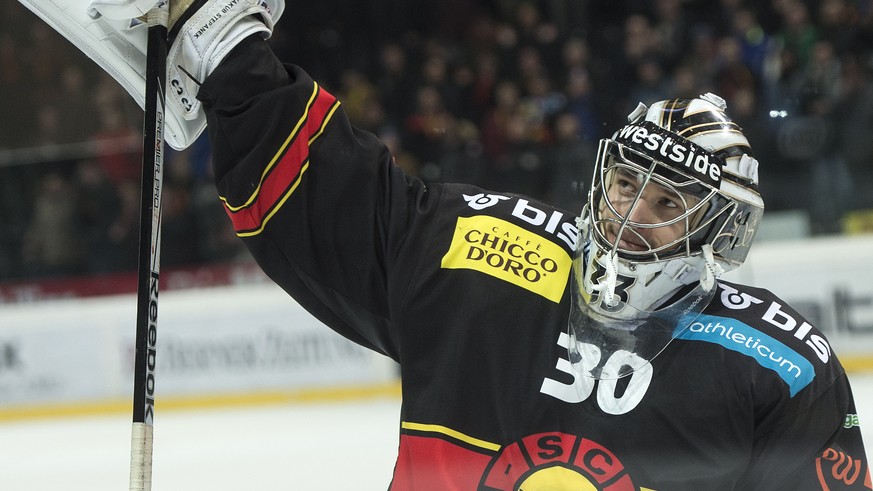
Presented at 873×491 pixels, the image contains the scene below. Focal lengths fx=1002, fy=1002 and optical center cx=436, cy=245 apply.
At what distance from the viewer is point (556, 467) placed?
1327mm

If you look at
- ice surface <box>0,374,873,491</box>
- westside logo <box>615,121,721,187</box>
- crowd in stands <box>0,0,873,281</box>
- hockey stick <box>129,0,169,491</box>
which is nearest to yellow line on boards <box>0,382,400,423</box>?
ice surface <box>0,374,873,491</box>

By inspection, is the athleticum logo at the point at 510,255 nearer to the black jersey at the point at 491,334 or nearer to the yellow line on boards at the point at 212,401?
the black jersey at the point at 491,334

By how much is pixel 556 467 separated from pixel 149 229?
660 mm

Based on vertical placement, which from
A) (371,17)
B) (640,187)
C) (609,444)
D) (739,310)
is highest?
(371,17)

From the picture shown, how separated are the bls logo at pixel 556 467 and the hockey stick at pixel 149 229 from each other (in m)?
0.49

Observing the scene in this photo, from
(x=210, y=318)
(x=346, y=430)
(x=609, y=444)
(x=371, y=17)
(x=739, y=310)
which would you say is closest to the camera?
(x=609, y=444)

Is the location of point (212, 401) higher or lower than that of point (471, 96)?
lower

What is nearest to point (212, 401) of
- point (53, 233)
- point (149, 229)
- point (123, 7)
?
point (53, 233)

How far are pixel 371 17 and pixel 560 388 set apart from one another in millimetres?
3606

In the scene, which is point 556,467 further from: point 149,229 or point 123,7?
point 123,7

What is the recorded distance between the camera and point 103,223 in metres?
5.59

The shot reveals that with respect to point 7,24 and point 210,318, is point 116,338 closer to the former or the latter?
point 210,318

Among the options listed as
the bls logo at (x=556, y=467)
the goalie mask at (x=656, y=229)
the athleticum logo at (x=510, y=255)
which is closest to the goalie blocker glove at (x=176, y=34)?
the athleticum logo at (x=510, y=255)

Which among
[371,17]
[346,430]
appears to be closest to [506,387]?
[346,430]
